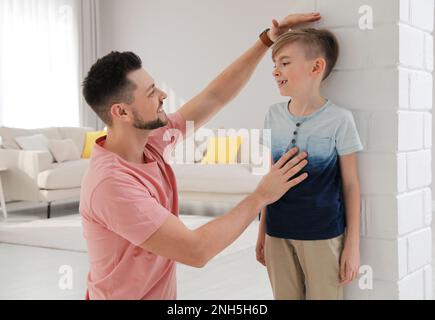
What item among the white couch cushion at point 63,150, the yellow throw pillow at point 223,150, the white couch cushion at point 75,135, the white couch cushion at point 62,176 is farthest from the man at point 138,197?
the white couch cushion at point 75,135

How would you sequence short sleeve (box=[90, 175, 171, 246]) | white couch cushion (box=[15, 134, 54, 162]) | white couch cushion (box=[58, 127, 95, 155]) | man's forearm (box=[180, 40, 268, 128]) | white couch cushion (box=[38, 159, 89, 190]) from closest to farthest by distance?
short sleeve (box=[90, 175, 171, 246]), man's forearm (box=[180, 40, 268, 128]), white couch cushion (box=[38, 159, 89, 190]), white couch cushion (box=[15, 134, 54, 162]), white couch cushion (box=[58, 127, 95, 155])

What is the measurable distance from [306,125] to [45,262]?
3106 mm

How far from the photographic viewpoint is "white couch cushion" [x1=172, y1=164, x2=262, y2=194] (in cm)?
522

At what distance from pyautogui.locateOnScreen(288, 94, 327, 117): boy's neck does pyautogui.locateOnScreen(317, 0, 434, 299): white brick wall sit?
3 cm

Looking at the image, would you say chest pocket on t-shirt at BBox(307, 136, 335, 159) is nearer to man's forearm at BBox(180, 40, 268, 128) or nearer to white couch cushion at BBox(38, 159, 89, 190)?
man's forearm at BBox(180, 40, 268, 128)

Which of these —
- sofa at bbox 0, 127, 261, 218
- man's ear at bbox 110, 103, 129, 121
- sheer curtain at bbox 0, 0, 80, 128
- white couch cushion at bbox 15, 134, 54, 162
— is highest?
sheer curtain at bbox 0, 0, 80, 128

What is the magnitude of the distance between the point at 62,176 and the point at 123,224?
4.77m

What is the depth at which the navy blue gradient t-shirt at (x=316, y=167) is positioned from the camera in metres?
1.10

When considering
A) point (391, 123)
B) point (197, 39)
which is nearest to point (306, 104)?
point (391, 123)

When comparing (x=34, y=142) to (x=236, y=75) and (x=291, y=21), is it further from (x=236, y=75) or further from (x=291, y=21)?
(x=291, y=21)

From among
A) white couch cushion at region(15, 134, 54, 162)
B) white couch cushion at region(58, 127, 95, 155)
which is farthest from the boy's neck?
white couch cushion at region(58, 127, 95, 155)

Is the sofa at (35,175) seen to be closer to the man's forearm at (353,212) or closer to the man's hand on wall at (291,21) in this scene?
the man's hand on wall at (291,21)

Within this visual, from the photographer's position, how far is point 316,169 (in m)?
1.11

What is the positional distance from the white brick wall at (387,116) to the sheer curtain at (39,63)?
6.82 m
